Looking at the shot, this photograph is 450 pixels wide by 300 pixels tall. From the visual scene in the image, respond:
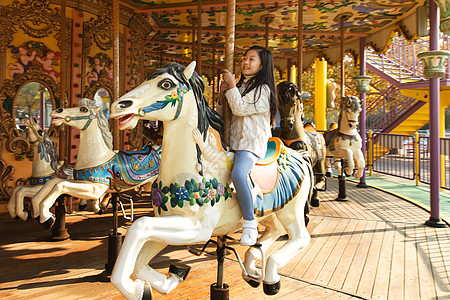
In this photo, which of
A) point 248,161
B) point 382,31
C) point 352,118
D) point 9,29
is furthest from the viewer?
point 382,31

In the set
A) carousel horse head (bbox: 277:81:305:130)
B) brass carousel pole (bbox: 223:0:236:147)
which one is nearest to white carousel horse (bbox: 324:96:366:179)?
carousel horse head (bbox: 277:81:305:130)

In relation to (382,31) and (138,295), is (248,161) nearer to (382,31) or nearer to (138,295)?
(138,295)

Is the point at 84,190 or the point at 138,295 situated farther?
the point at 84,190

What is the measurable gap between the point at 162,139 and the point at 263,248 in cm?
133

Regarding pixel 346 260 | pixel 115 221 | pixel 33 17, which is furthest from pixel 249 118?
pixel 33 17

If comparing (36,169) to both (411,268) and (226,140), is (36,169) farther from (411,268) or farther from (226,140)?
(411,268)

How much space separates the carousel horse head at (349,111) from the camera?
609 cm

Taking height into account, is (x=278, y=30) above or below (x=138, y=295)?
above

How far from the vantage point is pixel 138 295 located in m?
1.68

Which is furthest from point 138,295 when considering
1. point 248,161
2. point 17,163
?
point 17,163

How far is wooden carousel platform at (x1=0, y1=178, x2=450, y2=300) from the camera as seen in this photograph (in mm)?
2873

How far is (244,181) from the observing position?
187 centimetres

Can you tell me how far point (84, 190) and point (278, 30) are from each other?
20.1 feet

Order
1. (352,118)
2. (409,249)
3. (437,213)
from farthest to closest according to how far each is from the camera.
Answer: (352,118) → (437,213) → (409,249)
